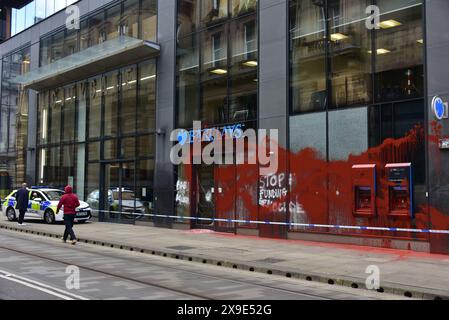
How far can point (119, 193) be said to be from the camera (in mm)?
24359

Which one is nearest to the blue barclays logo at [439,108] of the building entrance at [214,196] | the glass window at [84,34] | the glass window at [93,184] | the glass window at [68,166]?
Answer: the building entrance at [214,196]

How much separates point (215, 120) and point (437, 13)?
29.4 ft

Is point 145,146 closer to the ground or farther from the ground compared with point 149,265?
farther from the ground

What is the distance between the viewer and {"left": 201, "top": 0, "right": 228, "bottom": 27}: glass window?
19.9 meters

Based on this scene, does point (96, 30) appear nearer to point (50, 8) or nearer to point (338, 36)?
point (50, 8)

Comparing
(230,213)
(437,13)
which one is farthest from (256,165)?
(437,13)

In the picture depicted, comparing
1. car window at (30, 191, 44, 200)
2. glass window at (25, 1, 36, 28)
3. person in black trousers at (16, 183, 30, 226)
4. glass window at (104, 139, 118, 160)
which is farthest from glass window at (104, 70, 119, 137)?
glass window at (25, 1, 36, 28)

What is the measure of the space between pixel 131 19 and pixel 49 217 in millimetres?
10000

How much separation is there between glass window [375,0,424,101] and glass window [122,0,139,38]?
41.6 ft

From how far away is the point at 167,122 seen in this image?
71.5ft

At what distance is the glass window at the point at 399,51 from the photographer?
46.2ft

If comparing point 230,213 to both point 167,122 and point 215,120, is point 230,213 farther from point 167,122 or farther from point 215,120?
point 167,122

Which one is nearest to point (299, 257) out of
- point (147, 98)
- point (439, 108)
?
point (439, 108)

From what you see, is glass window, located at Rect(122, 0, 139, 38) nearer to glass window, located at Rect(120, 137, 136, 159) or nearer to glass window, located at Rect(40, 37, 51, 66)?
glass window, located at Rect(120, 137, 136, 159)
